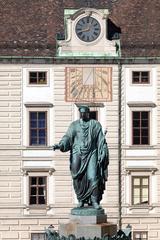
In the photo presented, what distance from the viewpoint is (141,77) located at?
2247 inches

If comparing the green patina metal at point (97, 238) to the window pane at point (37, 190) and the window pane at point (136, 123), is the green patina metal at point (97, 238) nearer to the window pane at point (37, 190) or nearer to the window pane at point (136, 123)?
the window pane at point (37, 190)

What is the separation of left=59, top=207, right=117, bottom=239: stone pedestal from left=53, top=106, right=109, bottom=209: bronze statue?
258 mm

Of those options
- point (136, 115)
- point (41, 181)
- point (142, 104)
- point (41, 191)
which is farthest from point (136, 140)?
point (41, 191)

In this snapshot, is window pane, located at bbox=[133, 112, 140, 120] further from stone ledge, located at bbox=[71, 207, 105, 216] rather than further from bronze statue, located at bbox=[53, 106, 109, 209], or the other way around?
stone ledge, located at bbox=[71, 207, 105, 216]

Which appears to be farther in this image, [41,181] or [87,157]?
[41,181]

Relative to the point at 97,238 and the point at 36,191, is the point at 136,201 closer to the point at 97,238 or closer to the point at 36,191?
the point at 36,191

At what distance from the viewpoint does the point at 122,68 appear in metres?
57.1

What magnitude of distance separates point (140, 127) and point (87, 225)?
98.9ft

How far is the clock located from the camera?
56781 mm

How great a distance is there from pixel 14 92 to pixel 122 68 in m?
→ 5.00

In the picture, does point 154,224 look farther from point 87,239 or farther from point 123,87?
point 87,239

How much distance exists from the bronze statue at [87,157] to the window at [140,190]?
1147 inches

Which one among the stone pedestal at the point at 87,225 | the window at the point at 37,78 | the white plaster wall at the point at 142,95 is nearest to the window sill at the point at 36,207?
the white plaster wall at the point at 142,95

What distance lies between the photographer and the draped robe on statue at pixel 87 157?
27.5 meters
